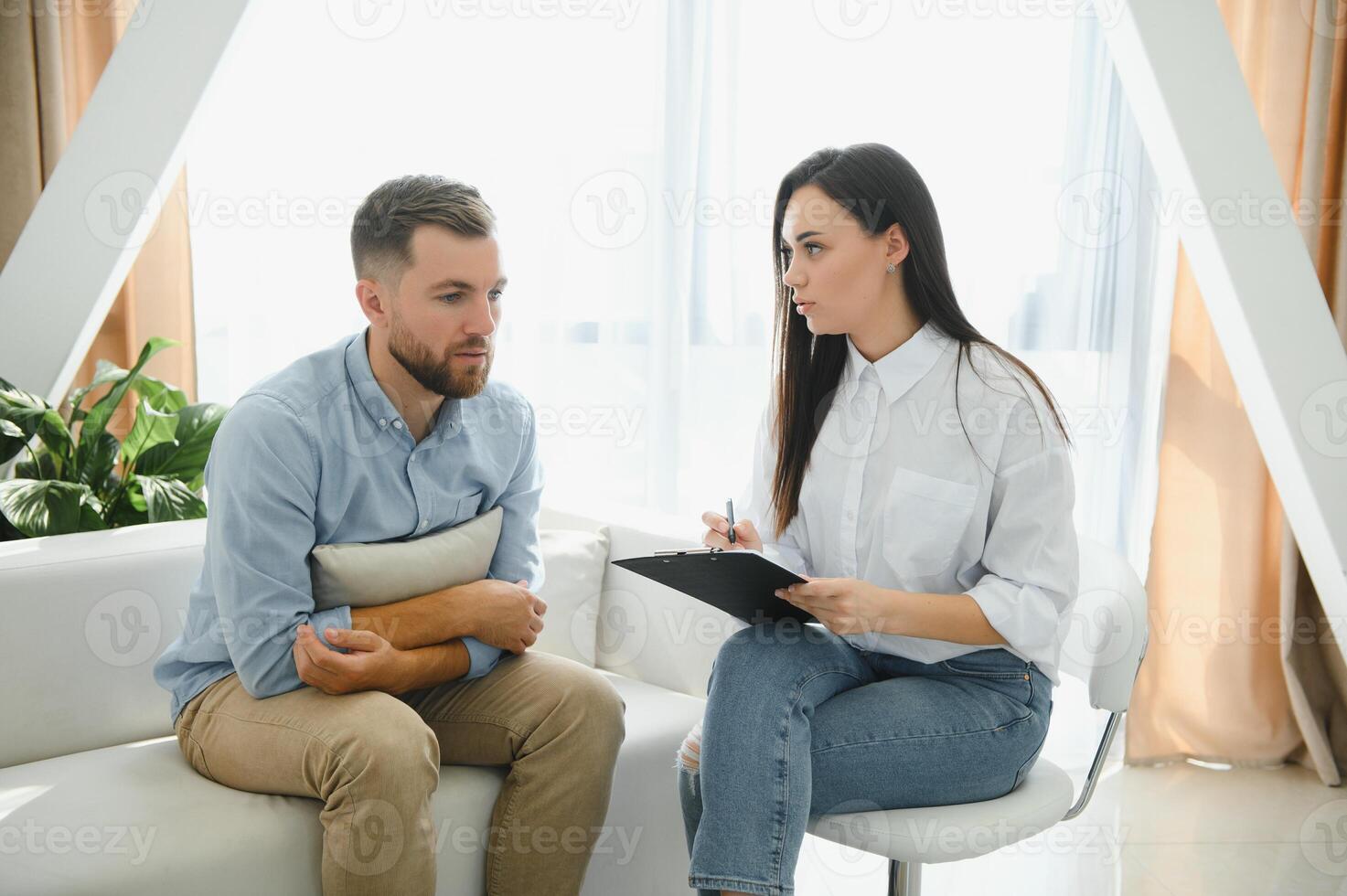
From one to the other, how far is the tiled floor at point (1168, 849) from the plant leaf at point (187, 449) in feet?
5.43

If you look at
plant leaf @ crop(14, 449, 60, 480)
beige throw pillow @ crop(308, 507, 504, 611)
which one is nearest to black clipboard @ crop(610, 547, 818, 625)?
beige throw pillow @ crop(308, 507, 504, 611)

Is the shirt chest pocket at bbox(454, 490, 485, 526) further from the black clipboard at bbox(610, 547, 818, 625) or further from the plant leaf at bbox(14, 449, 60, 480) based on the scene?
the plant leaf at bbox(14, 449, 60, 480)

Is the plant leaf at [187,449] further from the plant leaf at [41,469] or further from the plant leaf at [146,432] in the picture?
the plant leaf at [41,469]

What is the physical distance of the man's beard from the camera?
1.73m

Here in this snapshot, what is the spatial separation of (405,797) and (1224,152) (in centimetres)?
208

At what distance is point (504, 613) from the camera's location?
5.74 ft

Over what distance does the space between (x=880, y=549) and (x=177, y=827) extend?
1.09m

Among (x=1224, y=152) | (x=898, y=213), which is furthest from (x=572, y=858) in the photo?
(x=1224, y=152)

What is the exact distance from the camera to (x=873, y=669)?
162cm

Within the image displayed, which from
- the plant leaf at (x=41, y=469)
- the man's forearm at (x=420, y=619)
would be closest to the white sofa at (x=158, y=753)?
the man's forearm at (x=420, y=619)

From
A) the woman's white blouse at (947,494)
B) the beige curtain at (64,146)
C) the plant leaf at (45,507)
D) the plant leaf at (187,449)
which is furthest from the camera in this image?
the beige curtain at (64,146)

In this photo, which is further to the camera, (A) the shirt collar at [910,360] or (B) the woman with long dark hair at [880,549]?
(A) the shirt collar at [910,360]

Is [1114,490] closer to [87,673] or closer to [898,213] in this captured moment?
[898,213]

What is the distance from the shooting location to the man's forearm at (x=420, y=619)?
1.64m
